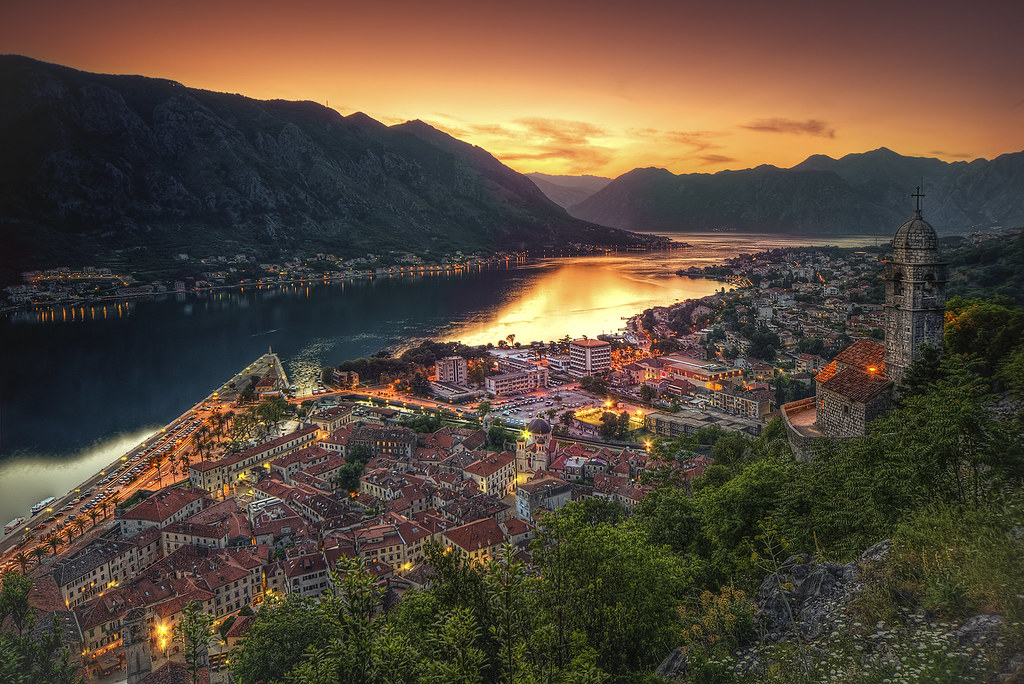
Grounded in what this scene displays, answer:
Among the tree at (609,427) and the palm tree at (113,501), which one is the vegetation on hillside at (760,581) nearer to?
the palm tree at (113,501)

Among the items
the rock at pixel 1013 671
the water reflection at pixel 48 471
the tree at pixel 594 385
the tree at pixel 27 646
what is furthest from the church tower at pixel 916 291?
the water reflection at pixel 48 471

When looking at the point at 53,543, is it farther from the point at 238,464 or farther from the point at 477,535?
the point at 477,535

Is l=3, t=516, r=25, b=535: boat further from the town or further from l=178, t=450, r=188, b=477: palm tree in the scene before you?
l=178, t=450, r=188, b=477: palm tree

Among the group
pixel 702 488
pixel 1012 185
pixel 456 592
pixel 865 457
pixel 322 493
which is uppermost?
pixel 1012 185

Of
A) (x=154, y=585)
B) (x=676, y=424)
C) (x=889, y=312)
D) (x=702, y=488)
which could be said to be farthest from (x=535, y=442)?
(x=889, y=312)

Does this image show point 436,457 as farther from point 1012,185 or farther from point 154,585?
point 1012,185
